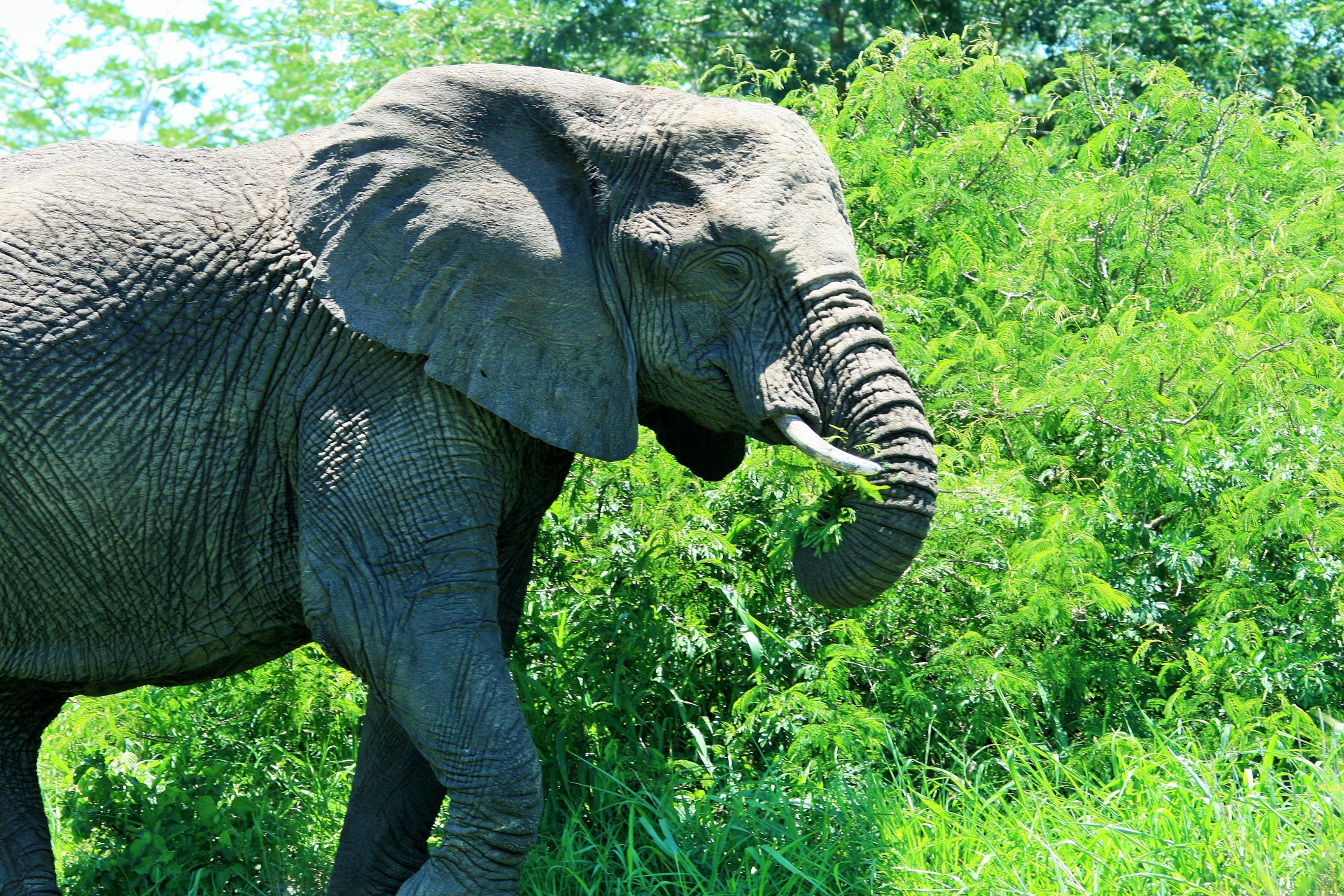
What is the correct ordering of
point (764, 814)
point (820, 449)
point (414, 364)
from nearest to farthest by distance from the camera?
point (820, 449) < point (414, 364) < point (764, 814)

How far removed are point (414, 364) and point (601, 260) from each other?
598 millimetres

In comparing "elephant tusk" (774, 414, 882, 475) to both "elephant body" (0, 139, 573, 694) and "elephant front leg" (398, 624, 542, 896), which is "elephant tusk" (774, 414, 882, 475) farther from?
"elephant front leg" (398, 624, 542, 896)

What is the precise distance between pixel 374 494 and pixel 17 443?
3.28ft

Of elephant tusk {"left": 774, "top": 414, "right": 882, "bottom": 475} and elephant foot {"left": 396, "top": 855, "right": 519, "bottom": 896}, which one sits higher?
elephant tusk {"left": 774, "top": 414, "right": 882, "bottom": 475}

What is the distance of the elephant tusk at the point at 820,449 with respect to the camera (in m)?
3.58

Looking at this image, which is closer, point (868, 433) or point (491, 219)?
point (868, 433)

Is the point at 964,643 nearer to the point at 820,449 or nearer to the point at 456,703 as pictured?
the point at 820,449

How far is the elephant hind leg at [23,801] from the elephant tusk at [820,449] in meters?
2.60

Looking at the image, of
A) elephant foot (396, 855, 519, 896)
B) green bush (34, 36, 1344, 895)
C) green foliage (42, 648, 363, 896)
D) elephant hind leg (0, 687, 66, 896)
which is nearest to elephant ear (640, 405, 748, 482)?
green bush (34, 36, 1344, 895)

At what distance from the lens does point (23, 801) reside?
15.3 ft

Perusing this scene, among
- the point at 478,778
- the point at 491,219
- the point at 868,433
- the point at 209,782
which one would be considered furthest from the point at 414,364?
the point at 209,782

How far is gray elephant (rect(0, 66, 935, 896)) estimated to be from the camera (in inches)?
153

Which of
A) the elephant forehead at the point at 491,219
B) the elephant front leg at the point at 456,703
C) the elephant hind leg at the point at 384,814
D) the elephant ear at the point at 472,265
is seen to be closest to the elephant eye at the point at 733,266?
the elephant ear at the point at 472,265

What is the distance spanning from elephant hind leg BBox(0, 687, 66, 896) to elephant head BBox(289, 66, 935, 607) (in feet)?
6.04
